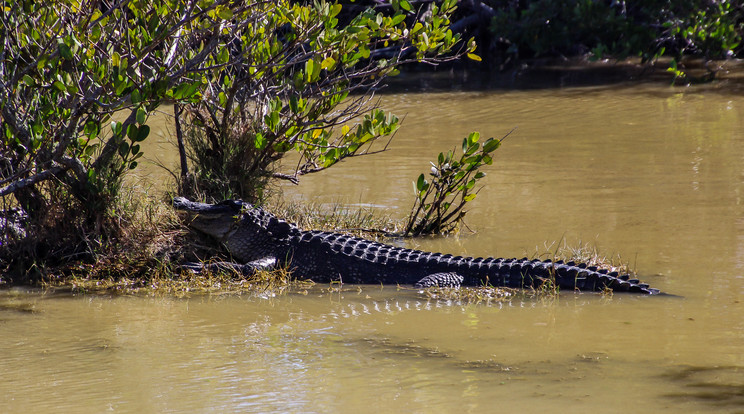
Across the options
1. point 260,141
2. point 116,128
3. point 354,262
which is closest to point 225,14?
point 116,128

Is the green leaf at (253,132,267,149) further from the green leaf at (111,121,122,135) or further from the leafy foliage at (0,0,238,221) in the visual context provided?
the green leaf at (111,121,122,135)

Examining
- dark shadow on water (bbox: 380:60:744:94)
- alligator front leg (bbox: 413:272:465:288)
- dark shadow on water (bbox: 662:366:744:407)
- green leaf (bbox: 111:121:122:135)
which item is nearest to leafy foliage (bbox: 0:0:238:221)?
green leaf (bbox: 111:121:122:135)

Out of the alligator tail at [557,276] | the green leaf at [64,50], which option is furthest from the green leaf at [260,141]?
the alligator tail at [557,276]

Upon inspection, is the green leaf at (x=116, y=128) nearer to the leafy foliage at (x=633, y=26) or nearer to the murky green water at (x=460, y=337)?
the murky green water at (x=460, y=337)

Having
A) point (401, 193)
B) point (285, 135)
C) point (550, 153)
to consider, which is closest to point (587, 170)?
point (550, 153)

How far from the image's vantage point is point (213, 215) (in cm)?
599

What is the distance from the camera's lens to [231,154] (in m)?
6.52

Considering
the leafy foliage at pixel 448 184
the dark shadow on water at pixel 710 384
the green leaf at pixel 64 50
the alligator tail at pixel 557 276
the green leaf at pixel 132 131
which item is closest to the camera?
the dark shadow on water at pixel 710 384

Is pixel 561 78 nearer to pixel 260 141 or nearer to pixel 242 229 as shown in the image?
pixel 260 141

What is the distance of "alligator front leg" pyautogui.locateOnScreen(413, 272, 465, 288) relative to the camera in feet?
18.3

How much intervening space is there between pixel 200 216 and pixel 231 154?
76 centimetres

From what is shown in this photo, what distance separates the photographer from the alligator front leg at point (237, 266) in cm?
577

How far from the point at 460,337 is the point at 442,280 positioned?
119 centimetres

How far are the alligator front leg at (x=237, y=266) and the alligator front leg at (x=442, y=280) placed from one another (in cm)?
110
